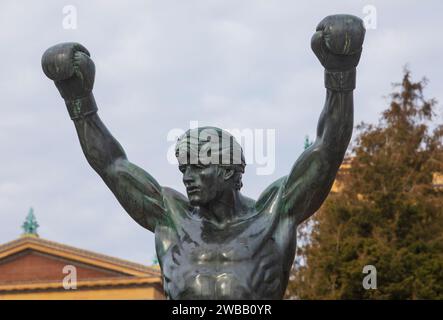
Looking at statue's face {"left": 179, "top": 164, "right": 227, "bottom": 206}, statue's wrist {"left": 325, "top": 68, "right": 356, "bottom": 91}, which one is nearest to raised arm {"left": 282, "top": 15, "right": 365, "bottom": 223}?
statue's wrist {"left": 325, "top": 68, "right": 356, "bottom": 91}

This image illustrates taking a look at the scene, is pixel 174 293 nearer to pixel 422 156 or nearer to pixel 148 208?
pixel 148 208

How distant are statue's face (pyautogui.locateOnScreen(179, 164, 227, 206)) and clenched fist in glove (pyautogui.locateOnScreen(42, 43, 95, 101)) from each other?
69cm

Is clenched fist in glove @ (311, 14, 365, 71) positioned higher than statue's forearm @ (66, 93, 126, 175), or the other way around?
clenched fist in glove @ (311, 14, 365, 71)

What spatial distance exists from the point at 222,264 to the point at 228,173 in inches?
16.6

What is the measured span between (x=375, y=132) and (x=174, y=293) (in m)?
26.5

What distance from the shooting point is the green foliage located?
92.2ft

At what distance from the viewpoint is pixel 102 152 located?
18.2 feet

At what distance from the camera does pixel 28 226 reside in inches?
2436
